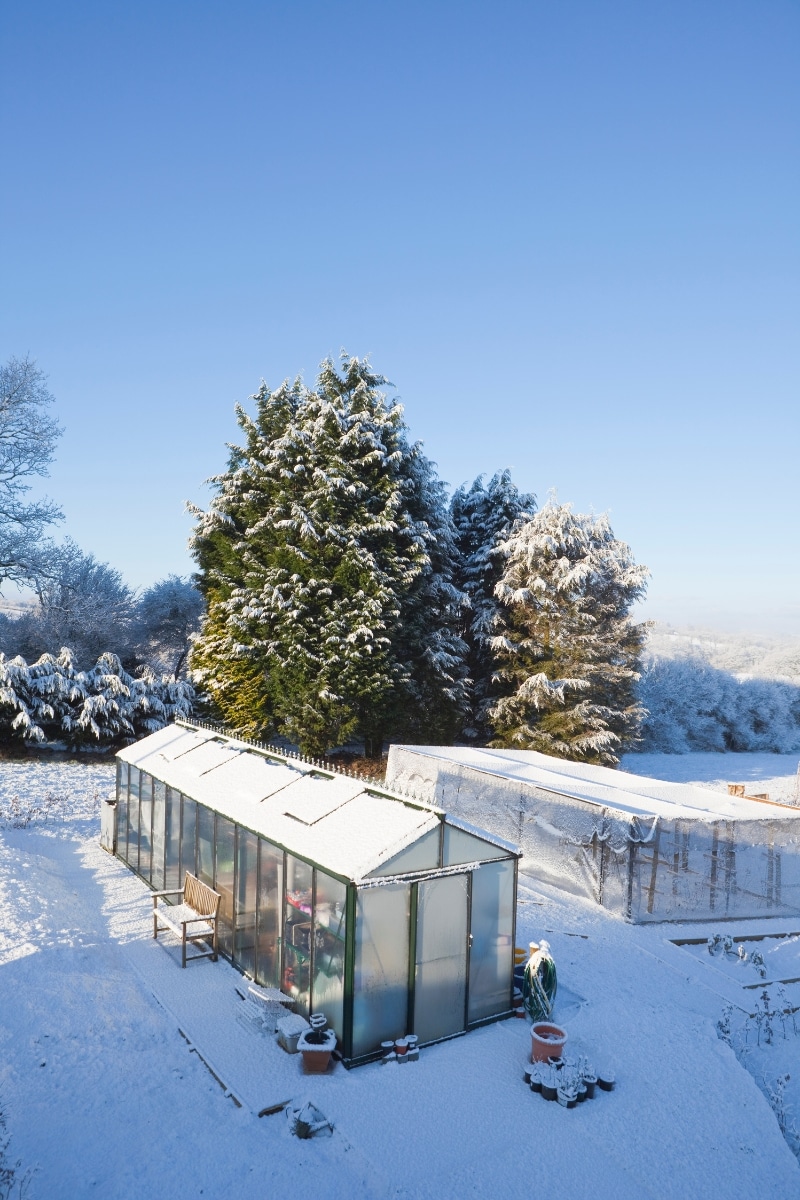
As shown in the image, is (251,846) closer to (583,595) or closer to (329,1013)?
(329,1013)

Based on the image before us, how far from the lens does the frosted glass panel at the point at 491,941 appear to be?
8.87 metres

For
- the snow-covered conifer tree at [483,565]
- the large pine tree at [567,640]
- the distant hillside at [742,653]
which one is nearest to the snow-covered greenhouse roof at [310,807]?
the large pine tree at [567,640]

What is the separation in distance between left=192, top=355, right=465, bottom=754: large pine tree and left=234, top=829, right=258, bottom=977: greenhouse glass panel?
42.4ft

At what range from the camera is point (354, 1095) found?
23.7 feet

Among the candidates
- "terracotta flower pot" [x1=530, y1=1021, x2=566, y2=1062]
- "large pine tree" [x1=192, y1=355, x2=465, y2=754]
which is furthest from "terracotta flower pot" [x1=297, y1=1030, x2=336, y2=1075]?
"large pine tree" [x1=192, y1=355, x2=465, y2=754]

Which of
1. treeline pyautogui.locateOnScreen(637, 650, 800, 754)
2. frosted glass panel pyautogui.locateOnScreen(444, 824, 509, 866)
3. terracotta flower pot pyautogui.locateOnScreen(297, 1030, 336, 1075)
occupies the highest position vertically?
frosted glass panel pyautogui.locateOnScreen(444, 824, 509, 866)

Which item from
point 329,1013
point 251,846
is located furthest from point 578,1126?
point 251,846

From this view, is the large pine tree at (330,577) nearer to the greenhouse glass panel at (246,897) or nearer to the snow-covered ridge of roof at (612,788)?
the snow-covered ridge of roof at (612,788)

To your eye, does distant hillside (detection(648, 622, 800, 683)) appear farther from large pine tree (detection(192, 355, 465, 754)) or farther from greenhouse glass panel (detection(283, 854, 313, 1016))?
greenhouse glass panel (detection(283, 854, 313, 1016))

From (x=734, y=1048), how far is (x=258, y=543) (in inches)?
818

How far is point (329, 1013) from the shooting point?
8.21 meters

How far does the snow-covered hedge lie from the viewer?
22797 millimetres

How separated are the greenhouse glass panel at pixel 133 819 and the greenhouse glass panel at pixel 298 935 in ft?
21.3

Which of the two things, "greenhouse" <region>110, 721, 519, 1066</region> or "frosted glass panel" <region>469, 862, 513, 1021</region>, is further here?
"frosted glass panel" <region>469, 862, 513, 1021</region>
